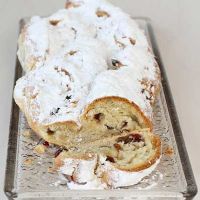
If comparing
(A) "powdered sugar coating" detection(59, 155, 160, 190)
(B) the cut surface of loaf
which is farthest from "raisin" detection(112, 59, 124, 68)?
(A) "powdered sugar coating" detection(59, 155, 160, 190)

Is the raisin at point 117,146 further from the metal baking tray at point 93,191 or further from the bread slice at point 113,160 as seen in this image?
the metal baking tray at point 93,191

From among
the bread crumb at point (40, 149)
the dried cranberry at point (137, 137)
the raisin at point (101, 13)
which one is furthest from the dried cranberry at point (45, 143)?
the raisin at point (101, 13)

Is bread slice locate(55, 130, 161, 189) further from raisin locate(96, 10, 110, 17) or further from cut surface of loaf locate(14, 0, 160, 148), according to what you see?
raisin locate(96, 10, 110, 17)

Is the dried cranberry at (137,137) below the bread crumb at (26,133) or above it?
above

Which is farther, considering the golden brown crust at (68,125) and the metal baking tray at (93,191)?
the golden brown crust at (68,125)

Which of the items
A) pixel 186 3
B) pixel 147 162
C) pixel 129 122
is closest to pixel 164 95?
pixel 129 122

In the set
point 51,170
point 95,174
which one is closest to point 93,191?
point 95,174
